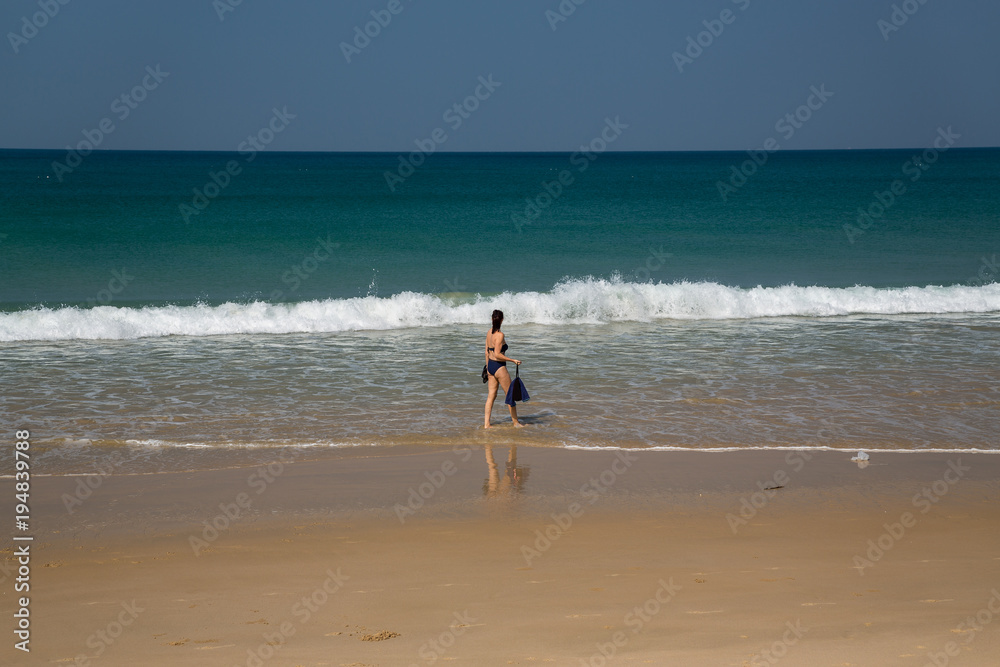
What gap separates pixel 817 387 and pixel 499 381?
16.0 feet

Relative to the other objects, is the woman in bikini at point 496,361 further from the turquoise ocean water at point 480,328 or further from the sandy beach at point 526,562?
Result: the sandy beach at point 526,562

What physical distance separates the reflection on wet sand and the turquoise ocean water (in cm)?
83

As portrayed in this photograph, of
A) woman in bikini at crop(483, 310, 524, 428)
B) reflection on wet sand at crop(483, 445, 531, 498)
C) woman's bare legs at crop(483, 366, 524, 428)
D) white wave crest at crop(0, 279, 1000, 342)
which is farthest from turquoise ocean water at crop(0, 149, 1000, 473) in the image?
reflection on wet sand at crop(483, 445, 531, 498)

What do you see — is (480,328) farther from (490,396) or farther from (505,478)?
(505,478)

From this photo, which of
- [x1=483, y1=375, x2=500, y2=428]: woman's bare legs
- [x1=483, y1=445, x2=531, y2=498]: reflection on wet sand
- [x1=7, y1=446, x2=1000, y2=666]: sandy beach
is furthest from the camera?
[x1=483, y1=375, x2=500, y2=428]: woman's bare legs

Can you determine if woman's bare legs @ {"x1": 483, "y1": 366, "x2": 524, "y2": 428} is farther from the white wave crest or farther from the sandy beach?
the white wave crest

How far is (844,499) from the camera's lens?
307 inches

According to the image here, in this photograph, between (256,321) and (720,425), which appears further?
(256,321)

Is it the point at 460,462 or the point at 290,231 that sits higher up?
the point at 290,231

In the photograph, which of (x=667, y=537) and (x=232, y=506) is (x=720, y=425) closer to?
(x=667, y=537)

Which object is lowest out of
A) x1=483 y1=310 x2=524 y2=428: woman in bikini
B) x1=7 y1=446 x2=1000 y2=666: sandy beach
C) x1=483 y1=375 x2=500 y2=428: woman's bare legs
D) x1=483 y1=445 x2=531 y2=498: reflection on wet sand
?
x1=7 y1=446 x2=1000 y2=666: sandy beach

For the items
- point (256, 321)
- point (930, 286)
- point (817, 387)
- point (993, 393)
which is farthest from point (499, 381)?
point (930, 286)

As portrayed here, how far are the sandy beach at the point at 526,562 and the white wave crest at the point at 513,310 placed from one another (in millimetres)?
8559

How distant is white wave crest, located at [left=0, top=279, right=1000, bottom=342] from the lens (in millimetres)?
16281
